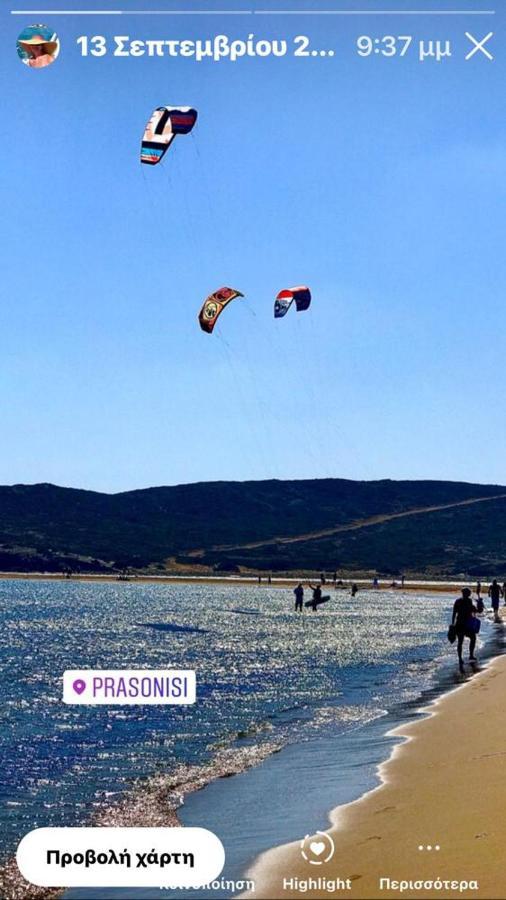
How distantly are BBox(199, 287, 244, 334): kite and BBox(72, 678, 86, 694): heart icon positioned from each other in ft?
82.8

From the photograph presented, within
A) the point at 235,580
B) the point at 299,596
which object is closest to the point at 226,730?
the point at 299,596

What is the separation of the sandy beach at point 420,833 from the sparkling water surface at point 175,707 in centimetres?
342

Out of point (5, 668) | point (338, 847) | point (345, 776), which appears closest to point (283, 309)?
point (5, 668)

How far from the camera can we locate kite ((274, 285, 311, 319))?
4034cm

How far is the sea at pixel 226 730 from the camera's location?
1057cm

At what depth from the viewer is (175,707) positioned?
67.2ft

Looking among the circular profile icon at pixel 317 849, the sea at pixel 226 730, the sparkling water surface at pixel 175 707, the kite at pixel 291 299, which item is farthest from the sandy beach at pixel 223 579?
the circular profile icon at pixel 317 849

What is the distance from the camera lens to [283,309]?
40.8m

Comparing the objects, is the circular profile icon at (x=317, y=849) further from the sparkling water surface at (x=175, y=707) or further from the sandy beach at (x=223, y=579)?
the sandy beach at (x=223, y=579)

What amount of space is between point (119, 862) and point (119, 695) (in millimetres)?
2307

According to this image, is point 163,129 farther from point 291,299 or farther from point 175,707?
point 175,707

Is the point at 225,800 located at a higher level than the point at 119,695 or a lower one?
lower

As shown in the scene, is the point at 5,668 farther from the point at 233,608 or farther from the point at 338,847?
the point at 233,608

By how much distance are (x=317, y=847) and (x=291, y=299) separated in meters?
35.0
